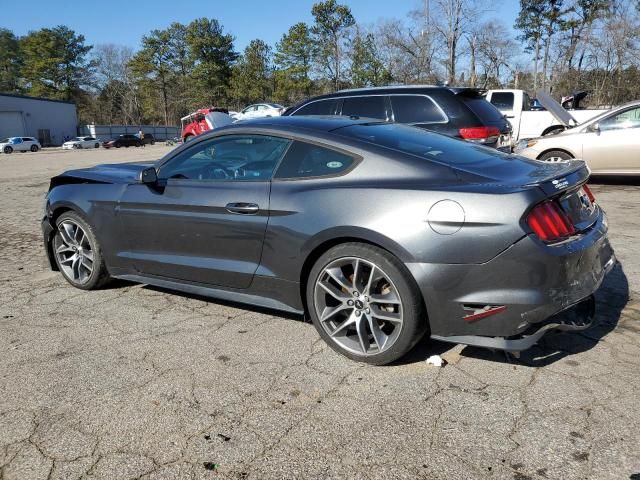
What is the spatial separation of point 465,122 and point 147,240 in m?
4.87

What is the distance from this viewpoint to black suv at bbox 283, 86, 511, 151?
7.16m

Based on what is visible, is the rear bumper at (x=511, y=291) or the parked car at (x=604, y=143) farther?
the parked car at (x=604, y=143)

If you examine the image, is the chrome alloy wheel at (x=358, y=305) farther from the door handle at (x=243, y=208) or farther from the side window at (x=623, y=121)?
the side window at (x=623, y=121)

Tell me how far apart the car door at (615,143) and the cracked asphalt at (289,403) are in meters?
6.31

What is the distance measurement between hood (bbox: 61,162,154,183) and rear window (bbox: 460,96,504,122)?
4682mm

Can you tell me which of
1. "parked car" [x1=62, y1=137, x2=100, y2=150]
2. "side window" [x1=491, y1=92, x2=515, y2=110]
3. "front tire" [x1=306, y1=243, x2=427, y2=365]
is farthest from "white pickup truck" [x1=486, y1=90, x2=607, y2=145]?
"parked car" [x1=62, y1=137, x2=100, y2=150]

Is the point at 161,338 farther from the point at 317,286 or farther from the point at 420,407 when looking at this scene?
the point at 420,407

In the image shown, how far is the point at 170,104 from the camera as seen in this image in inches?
3359

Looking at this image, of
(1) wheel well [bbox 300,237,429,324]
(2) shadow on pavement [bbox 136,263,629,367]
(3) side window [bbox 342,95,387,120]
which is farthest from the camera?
(3) side window [bbox 342,95,387,120]

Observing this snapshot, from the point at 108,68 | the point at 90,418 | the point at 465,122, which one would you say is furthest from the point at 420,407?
the point at 108,68

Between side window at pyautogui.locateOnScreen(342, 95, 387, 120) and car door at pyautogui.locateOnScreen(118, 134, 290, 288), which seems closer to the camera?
car door at pyautogui.locateOnScreen(118, 134, 290, 288)

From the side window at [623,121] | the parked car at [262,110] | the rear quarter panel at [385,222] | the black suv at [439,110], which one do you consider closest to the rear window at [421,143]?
the rear quarter panel at [385,222]

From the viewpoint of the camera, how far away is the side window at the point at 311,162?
3.21 metres

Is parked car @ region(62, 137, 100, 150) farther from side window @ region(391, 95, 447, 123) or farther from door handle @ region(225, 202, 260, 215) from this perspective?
door handle @ region(225, 202, 260, 215)
